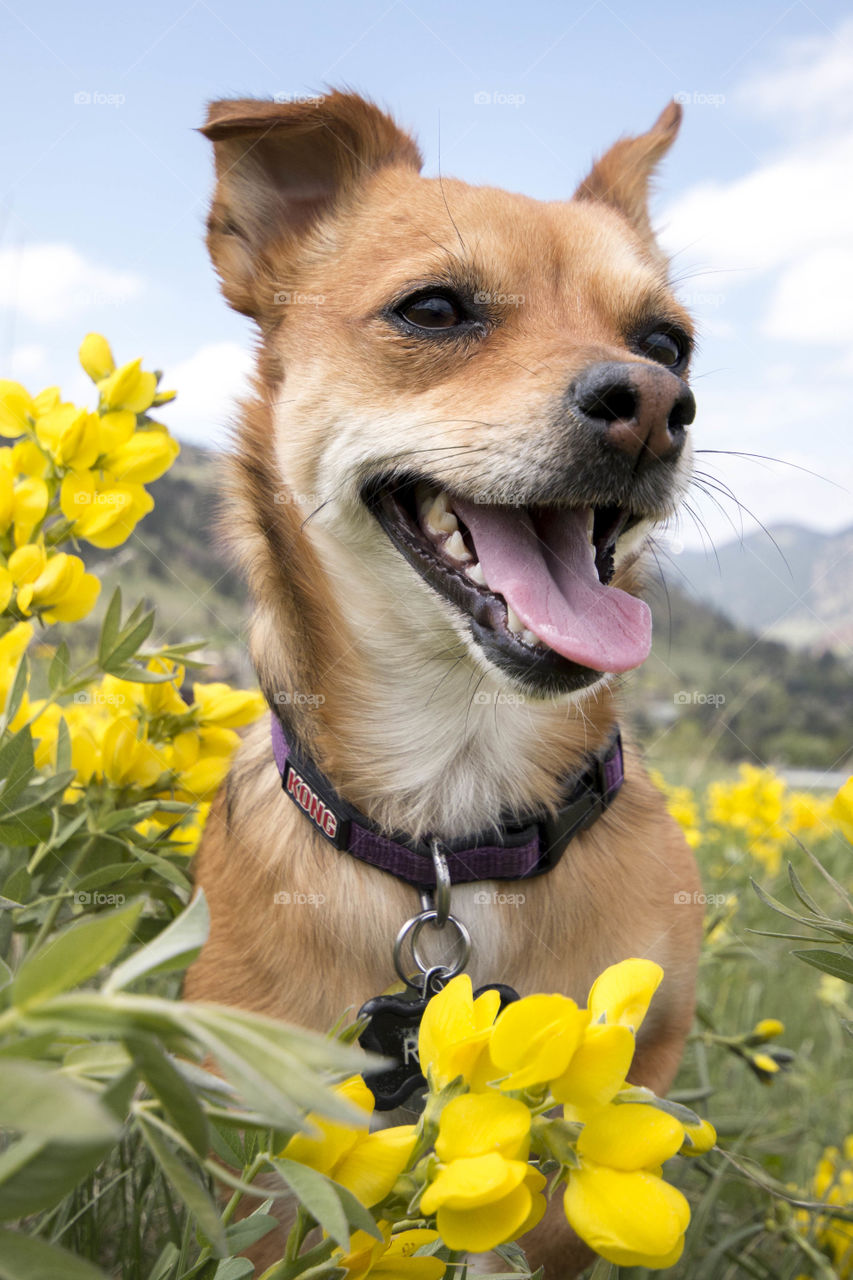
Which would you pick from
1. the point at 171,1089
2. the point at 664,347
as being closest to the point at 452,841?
the point at 664,347

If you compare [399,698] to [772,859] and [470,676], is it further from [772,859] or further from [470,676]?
[772,859]

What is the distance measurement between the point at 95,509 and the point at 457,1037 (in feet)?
3.10

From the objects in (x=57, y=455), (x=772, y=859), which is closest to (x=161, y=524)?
(x=772, y=859)

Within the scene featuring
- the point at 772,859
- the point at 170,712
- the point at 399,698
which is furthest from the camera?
the point at 772,859

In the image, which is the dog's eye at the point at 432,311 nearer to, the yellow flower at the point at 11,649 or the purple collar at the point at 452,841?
the purple collar at the point at 452,841

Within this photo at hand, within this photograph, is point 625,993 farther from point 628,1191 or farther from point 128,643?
point 128,643

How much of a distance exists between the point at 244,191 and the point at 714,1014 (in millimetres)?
2431

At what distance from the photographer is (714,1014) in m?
2.75

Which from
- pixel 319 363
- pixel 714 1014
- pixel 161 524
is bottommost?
pixel 161 524

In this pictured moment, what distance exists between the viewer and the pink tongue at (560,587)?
153 centimetres

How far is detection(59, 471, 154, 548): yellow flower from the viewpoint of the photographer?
4.17 ft

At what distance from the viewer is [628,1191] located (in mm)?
506

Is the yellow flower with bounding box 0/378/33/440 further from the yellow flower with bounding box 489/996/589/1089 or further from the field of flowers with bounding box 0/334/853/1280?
the yellow flower with bounding box 489/996/589/1089

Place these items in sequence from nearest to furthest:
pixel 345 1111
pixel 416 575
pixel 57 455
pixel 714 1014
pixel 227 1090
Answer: pixel 345 1111
pixel 227 1090
pixel 57 455
pixel 416 575
pixel 714 1014
